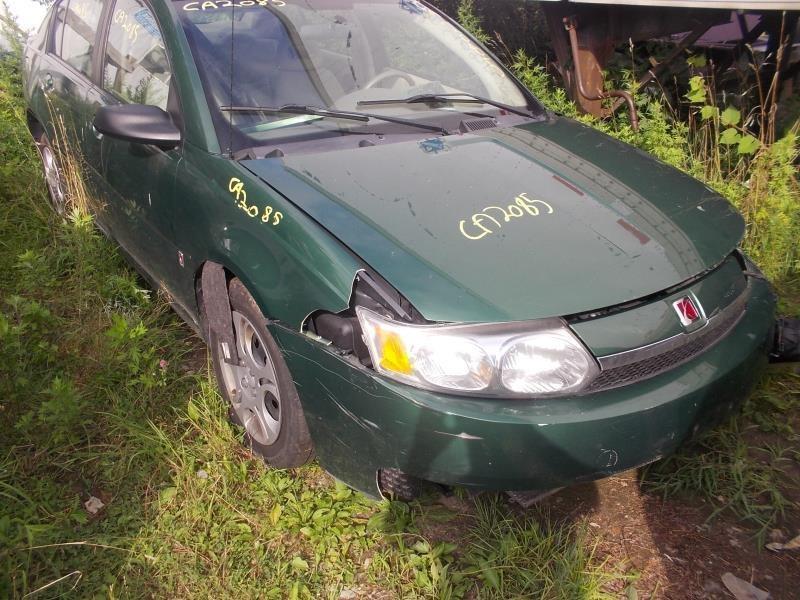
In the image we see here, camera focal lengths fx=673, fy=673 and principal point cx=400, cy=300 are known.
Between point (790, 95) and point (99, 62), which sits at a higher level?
point (99, 62)

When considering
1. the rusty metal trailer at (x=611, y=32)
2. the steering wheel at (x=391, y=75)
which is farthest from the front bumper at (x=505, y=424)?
the rusty metal trailer at (x=611, y=32)

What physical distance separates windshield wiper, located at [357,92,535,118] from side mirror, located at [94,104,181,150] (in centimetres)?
71

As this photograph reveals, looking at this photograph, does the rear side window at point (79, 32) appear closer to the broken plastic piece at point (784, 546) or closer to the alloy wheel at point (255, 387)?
the alloy wheel at point (255, 387)

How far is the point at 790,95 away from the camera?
4.39 metres

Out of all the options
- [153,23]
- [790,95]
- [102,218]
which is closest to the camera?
[153,23]

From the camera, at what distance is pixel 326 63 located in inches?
106

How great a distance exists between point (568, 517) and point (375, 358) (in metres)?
0.94

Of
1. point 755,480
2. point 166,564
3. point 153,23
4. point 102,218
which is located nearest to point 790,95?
point 755,480

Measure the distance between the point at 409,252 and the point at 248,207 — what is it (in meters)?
0.59

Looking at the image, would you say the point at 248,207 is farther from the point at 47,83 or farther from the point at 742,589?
the point at 47,83

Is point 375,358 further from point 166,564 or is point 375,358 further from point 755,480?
point 755,480

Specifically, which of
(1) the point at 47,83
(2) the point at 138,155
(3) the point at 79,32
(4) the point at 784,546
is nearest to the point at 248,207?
(2) the point at 138,155

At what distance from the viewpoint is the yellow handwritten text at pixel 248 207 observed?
2.03m

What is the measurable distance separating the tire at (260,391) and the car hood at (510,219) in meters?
0.45
